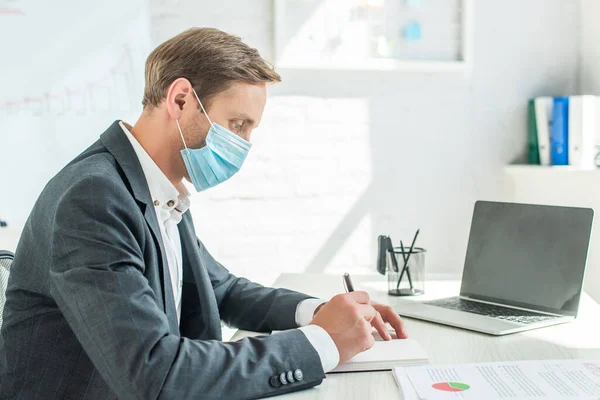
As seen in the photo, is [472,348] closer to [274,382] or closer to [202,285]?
[274,382]

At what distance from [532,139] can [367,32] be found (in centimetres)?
74

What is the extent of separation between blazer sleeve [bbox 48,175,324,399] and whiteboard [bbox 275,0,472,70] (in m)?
1.59

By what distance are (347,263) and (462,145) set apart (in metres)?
0.62

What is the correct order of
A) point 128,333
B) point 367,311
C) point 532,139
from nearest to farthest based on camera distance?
point 128,333, point 367,311, point 532,139

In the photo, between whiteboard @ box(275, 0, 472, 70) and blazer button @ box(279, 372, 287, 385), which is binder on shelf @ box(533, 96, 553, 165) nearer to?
whiteboard @ box(275, 0, 472, 70)

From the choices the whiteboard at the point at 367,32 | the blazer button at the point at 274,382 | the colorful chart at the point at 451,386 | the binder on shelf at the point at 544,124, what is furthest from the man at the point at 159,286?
the binder on shelf at the point at 544,124

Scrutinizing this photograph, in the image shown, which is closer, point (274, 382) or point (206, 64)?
point (274, 382)

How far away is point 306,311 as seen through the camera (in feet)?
4.76

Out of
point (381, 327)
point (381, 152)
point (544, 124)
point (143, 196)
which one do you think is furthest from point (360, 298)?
point (544, 124)

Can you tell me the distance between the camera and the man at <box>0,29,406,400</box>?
1033 mm

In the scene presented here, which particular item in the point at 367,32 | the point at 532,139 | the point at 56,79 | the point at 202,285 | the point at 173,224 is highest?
the point at 367,32

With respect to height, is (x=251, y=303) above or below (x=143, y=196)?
below

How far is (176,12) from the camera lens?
261 cm

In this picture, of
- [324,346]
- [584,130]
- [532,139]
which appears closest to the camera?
[324,346]
